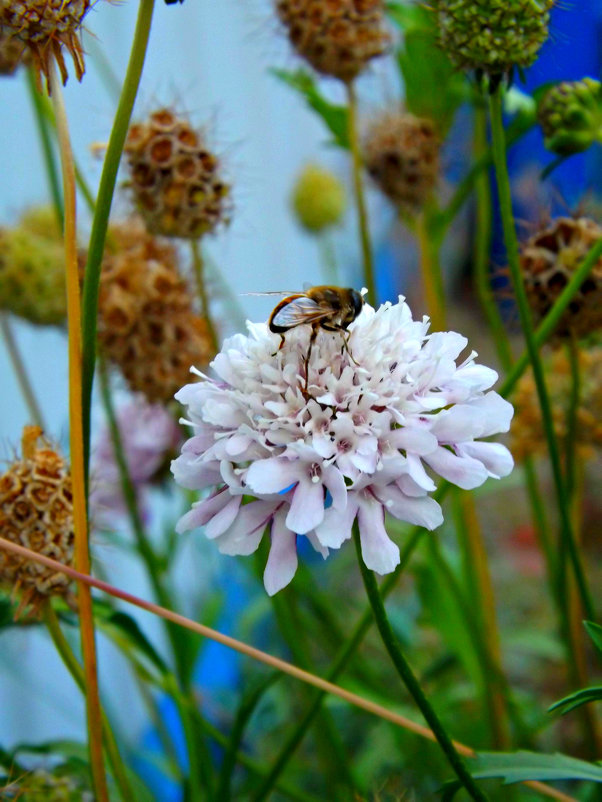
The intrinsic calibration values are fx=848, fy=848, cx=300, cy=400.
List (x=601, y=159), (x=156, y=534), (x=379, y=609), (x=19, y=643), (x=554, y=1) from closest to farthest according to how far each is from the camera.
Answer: (x=379, y=609) → (x=554, y=1) → (x=19, y=643) → (x=156, y=534) → (x=601, y=159)

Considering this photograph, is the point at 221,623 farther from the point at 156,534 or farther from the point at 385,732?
the point at 385,732

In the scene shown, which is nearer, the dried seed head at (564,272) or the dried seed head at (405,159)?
the dried seed head at (564,272)

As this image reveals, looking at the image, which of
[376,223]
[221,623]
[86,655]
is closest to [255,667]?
[221,623]

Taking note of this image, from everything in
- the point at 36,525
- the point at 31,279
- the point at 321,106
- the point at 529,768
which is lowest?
the point at 529,768

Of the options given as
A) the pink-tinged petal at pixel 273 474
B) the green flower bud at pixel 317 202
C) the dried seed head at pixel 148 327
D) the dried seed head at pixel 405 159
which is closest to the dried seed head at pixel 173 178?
the dried seed head at pixel 148 327

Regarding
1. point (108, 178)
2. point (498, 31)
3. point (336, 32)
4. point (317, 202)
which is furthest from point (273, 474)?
point (317, 202)

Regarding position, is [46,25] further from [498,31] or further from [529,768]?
[529,768]

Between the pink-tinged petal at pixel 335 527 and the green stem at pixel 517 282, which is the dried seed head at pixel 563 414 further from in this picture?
the pink-tinged petal at pixel 335 527

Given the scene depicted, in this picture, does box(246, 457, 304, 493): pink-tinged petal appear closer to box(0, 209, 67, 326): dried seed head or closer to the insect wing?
the insect wing
